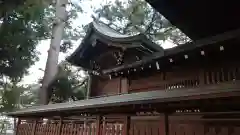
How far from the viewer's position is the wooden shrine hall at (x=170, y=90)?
323 centimetres

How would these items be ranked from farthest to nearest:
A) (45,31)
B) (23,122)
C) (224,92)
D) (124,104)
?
1. (45,31)
2. (23,122)
3. (124,104)
4. (224,92)

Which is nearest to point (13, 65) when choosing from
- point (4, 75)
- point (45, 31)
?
point (4, 75)

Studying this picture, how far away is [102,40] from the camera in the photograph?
27.9ft

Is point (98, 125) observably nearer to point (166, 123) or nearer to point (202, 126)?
point (166, 123)

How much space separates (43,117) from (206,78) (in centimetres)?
484

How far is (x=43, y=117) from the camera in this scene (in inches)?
278

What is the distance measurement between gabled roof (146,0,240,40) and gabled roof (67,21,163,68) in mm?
1113

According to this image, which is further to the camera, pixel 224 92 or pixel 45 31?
pixel 45 31

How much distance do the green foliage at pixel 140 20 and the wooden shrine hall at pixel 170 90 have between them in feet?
30.3

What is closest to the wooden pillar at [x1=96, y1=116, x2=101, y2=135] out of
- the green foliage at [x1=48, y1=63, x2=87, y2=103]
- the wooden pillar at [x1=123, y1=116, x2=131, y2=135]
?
the wooden pillar at [x1=123, y1=116, x2=131, y2=135]

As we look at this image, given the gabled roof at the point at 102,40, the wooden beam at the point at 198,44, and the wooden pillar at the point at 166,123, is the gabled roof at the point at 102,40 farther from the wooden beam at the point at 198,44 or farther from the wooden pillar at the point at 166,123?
the wooden pillar at the point at 166,123

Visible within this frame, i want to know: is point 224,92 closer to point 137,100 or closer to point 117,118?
point 137,100

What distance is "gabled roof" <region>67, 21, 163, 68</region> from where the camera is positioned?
7020mm

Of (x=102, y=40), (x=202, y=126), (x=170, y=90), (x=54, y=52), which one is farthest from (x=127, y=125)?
(x=54, y=52)
